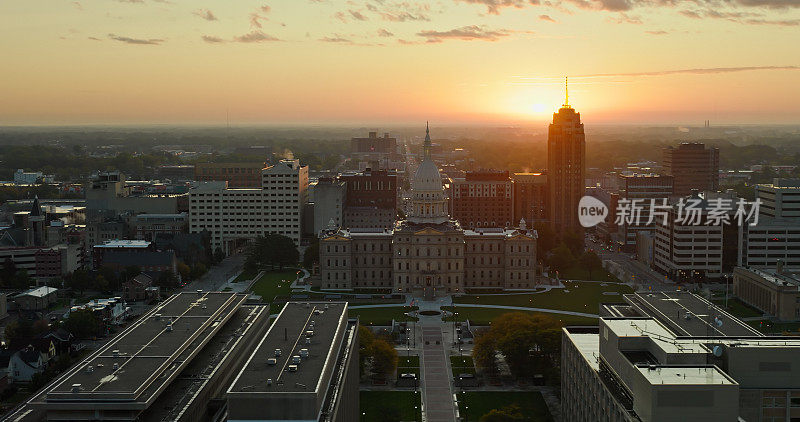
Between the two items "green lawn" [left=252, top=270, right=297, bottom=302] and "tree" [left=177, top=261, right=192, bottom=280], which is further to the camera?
"tree" [left=177, top=261, right=192, bottom=280]

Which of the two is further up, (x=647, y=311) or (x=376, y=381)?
(x=647, y=311)

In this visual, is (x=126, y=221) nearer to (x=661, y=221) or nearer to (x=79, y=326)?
(x=79, y=326)

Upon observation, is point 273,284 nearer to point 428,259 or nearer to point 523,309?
point 428,259

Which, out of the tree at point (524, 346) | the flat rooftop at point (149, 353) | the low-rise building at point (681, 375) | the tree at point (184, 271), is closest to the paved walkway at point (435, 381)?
the tree at point (524, 346)

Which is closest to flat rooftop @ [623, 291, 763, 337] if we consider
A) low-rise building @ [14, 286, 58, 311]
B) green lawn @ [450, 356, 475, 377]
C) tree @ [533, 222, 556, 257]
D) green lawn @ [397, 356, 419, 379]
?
green lawn @ [450, 356, 475, 377]

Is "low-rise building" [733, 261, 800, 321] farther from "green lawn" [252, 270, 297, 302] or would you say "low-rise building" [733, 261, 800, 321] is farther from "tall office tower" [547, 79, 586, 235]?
"green lawn" [252, 270, 297, 302]

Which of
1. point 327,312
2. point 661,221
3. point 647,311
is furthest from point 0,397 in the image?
point 661,221

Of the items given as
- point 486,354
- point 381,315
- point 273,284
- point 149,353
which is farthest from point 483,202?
point 149,353
